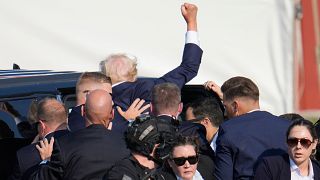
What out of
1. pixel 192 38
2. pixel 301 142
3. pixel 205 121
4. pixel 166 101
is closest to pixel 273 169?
pixel 301 142

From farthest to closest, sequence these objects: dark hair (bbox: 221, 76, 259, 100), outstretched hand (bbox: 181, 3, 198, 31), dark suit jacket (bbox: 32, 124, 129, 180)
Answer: outstretched hand (bbox: 181, 3, 198, 31) → dark hair (bbox: 221, 76, 259, 100) → dark suit jacket (bbox: 32, 124, 129, 180)

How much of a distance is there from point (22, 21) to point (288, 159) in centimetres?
240

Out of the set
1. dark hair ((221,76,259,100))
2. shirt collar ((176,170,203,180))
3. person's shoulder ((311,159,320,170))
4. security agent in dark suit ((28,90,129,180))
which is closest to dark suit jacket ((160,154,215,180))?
shirt collar ((176,170,203,180))

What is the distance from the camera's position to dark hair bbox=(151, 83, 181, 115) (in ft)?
21.2

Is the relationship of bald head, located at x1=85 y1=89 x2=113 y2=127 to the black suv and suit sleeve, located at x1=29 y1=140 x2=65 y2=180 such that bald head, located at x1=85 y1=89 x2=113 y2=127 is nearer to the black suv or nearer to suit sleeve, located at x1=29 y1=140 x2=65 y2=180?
suit sleeve, located at x1=29 y1=140 x2=65 y2=180

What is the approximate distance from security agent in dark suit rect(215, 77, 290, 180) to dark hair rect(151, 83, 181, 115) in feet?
1.10

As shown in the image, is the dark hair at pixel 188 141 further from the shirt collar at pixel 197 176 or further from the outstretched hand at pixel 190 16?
the outstretched hand at pixel 190 16

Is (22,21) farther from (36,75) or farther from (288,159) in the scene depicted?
(288,159)

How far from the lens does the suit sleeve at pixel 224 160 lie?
6508 mm

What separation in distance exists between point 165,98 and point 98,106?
59cm

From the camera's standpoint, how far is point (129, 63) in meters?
6.81

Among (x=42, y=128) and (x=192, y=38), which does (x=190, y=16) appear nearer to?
(x=192, y=38)

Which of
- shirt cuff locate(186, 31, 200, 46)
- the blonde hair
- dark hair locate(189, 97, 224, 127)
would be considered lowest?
dark hair locate(189, 97, 224, 127)

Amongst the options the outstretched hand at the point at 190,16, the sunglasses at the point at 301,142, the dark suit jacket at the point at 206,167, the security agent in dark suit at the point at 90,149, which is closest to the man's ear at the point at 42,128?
the security agent in dark suit at the point at 90,149
